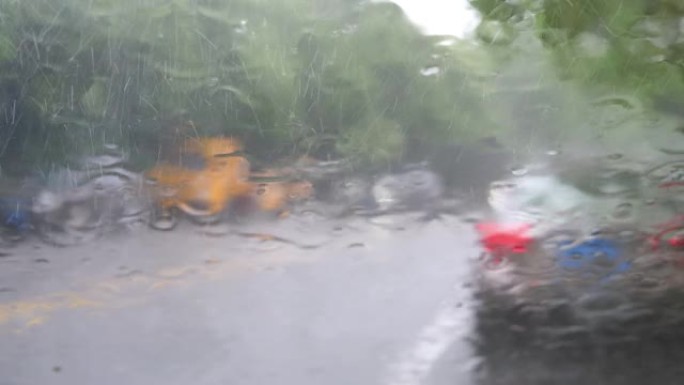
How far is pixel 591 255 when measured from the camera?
204 inches

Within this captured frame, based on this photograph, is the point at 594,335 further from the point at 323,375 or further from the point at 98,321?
the point at 98,321

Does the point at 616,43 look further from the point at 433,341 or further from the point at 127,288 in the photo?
the point at 127,288

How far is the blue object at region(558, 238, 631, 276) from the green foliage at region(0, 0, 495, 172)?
2.80 ft

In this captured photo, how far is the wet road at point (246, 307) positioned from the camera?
164 inches

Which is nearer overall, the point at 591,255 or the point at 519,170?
the point at 591,255

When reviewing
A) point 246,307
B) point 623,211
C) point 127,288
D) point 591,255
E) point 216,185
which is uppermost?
point 216,185

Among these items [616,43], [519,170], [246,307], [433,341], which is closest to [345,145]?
[519,170]

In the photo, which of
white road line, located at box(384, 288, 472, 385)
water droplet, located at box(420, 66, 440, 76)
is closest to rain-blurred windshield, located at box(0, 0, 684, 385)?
water droplet, located at box(420, 66, 440, 76)

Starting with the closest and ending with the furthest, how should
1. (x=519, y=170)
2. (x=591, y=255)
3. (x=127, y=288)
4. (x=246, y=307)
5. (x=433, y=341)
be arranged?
(x=433, y=341)
(x=246, y=307)
(x=127, y=288)
(x=591, y=255)
(x=519, y=170)

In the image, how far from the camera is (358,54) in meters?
5.65

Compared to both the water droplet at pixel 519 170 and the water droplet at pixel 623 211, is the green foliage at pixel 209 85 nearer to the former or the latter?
the water droplet at pixel 519 170

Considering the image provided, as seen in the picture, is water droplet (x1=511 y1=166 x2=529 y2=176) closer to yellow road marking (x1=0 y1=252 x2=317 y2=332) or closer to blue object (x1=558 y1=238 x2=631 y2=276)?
blue object (x1=558 y1=238 x2=631 y2=276)

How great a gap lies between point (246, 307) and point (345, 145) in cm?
130

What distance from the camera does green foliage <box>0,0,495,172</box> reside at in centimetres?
547
